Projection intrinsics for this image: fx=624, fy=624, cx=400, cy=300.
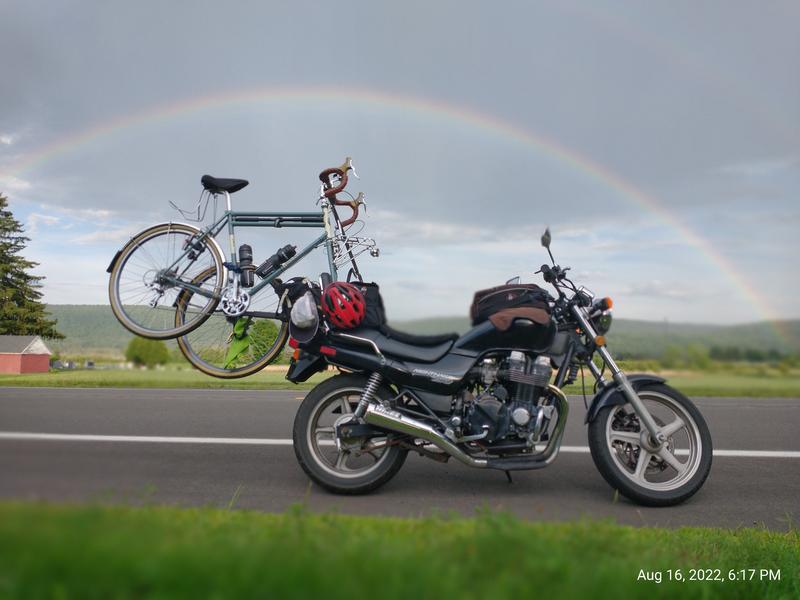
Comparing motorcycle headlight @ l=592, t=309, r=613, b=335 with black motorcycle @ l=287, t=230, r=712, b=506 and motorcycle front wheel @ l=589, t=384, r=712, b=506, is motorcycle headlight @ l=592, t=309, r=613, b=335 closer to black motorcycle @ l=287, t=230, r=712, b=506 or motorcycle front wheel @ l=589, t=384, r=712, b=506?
black motorcycle @ l=287, t=230, r=712, b=506

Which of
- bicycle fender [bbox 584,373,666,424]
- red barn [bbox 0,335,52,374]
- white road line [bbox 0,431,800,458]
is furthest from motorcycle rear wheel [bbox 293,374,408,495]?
red barn [bbox 0,335,52,374]

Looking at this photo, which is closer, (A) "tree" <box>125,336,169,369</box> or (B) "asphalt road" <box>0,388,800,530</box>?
(B) "asphalt road" <box>0,388,800,530</box>

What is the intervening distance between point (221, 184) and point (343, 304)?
1349 mm

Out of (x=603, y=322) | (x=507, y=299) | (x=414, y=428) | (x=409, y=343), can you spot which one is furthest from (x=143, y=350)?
(x=603, y=322)

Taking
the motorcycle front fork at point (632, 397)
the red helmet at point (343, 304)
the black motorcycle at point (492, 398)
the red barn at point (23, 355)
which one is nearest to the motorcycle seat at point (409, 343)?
the black motorcycle at point (492, 398)

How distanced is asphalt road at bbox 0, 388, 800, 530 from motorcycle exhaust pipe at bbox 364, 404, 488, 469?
1.08ft

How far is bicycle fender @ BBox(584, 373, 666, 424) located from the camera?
14.8 feet

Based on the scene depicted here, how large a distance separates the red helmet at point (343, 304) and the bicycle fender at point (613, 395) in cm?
181

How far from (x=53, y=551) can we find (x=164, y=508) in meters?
0.81

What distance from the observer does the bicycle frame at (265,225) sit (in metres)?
4.59

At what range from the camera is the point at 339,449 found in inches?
175

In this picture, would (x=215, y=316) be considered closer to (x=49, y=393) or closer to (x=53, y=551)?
(x=53, y=551)

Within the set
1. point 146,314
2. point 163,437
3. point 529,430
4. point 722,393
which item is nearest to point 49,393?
point 163,437

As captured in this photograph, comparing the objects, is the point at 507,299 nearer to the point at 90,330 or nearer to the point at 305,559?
the point at 305,559
